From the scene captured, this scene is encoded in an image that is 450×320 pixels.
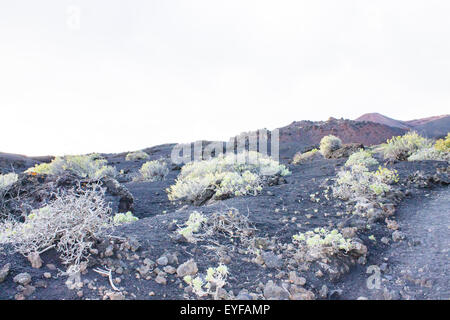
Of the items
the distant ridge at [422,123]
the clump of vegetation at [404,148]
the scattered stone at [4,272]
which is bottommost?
the scattered stone at [4,272]

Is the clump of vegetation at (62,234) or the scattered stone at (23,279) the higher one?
the clump of vegetation at (62,234)

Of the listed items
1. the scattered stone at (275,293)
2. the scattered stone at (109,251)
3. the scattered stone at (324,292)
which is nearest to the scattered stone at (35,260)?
the scattered stone at (109,251)

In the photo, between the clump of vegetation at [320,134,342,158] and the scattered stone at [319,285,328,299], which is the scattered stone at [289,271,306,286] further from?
the clump of vegetation at [320,134,342,158]

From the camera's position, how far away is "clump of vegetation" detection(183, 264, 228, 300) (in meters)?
2.64

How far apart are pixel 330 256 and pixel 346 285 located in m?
0.35

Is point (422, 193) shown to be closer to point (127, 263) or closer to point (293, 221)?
point (293, 221)

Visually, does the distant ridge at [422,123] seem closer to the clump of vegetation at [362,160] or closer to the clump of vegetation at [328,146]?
the clump of vegetation at [328,146]

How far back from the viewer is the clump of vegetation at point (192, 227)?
3502 millimetres

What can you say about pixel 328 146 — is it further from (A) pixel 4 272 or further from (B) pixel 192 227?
(A) pixel 4 272

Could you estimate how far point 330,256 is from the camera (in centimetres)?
325

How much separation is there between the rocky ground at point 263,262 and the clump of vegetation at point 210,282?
57mm
